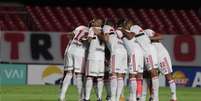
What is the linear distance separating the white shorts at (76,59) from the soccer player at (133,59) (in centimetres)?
122

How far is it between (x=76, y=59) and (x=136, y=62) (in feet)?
4.96

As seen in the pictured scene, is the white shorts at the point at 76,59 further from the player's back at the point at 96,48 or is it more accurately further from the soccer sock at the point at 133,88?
the soccer sock at the point at 133,88

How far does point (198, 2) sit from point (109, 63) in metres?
16.0

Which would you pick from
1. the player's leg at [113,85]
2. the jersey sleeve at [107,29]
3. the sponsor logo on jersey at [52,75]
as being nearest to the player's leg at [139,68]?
the player's leg at [113,85]

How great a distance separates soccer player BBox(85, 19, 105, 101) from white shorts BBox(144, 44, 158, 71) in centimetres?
90

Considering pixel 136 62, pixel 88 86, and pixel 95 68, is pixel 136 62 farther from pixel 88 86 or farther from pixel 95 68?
pixel 88 86

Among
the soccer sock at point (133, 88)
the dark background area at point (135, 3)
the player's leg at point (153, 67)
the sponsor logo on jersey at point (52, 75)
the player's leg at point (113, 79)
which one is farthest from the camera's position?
the dark background area at point (135, 3)

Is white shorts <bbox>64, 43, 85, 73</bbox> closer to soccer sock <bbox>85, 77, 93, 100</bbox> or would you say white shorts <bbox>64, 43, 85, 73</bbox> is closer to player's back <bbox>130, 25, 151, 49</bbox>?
soccer sock <bbox>85, 77, 93, 100</bbox>

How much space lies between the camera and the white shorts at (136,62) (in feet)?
51.6

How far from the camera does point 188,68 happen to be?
2669 centimetres

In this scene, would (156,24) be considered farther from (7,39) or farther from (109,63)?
(109,63)

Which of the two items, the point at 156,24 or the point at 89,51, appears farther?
the point at 156,24

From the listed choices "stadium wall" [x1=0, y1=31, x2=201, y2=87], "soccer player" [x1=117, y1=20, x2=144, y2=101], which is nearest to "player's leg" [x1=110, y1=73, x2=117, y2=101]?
"soccer player" [x1=117, y1=20, x2=144, y2=101]

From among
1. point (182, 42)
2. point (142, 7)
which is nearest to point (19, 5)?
point (142, 7)
